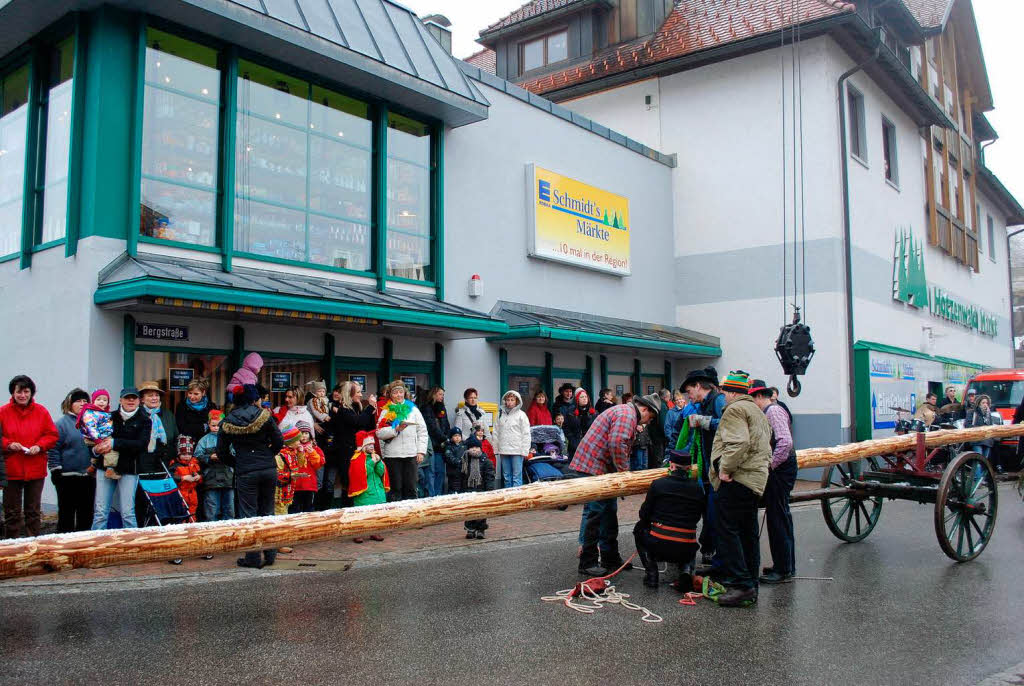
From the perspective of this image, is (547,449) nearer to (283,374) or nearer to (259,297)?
(283,374)

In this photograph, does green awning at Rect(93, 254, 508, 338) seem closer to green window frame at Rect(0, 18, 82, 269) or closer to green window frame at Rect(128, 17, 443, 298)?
green window frame at Rect(128, 17, 443, 298)

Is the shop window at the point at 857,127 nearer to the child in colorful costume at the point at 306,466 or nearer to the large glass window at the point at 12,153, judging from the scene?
the child in colorful costume at the point at 306,466

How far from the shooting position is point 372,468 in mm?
9758

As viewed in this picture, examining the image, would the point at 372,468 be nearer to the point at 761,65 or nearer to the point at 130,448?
the point at 130,448

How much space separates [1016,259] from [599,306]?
291ft

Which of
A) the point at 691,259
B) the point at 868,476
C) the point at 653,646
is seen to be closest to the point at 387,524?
the point at 653,646

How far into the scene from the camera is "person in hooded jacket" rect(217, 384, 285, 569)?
805 centimetres

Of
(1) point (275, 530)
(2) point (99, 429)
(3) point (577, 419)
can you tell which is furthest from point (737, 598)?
(3) point (577, 419)

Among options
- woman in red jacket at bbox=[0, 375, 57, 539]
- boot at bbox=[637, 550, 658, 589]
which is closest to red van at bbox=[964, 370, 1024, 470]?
boot at bbox=[637, 550, 658, 589]

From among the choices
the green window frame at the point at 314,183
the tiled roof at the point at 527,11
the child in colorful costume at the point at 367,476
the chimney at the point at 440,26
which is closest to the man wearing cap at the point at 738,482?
the child in colorful costume at the point at 367,476

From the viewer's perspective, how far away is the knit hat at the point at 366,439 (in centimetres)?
981

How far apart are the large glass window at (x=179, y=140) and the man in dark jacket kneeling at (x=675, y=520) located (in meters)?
6.72

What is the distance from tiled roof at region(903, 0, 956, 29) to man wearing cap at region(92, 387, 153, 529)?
23.7 meters

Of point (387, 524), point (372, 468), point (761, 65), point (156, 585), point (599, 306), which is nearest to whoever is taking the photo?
point (387, 524)
